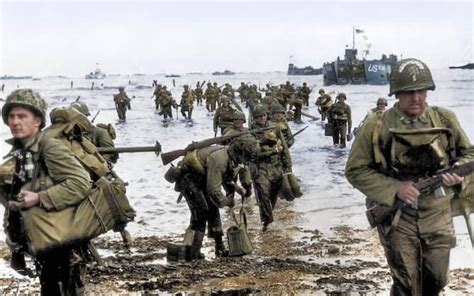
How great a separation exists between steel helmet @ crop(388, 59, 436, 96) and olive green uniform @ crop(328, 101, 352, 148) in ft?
53.0

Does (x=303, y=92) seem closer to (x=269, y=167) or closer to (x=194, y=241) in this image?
(x=269, y=167)

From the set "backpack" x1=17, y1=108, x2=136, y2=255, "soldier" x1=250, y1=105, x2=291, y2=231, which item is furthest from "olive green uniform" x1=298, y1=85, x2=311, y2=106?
"backpack" x1=17, y1=108, x2=136, y2=255

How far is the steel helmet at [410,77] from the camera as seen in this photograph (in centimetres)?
415

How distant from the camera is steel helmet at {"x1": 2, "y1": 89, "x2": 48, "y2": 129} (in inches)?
161

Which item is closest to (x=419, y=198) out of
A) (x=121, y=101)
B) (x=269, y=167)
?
(x=269, y=167)

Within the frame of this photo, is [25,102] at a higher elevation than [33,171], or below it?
higher

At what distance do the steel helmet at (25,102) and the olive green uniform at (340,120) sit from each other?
16.7 m

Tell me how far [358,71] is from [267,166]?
61434mm

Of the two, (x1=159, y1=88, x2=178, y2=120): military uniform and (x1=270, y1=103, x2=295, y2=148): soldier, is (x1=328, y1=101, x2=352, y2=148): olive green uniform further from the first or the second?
(x1=159, y1=88, x2=178, y2=120): military uniform

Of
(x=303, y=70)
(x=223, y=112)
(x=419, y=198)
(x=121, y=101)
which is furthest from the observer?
(x=303, y=70)

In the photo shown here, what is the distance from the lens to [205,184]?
777 centimetres

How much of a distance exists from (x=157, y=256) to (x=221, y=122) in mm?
6751

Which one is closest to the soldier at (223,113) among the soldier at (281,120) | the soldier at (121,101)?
the soldier at (281,120)

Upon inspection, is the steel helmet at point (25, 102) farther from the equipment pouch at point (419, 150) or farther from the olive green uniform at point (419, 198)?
the equipment pouch at point (419, 150)
